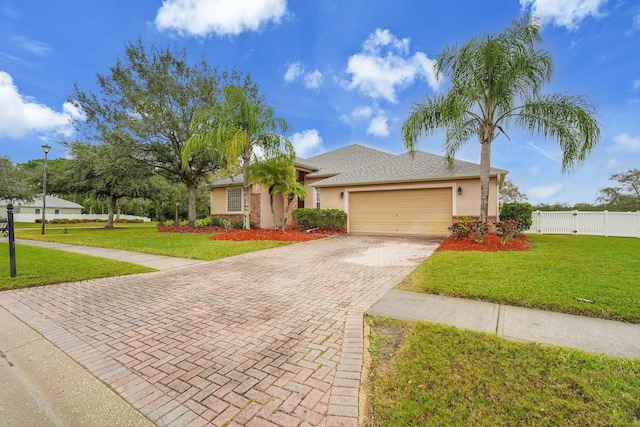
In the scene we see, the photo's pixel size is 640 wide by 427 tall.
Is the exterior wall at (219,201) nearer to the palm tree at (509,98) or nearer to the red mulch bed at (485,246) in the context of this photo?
the palm tree at (509,98)

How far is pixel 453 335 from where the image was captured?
10.1 ft

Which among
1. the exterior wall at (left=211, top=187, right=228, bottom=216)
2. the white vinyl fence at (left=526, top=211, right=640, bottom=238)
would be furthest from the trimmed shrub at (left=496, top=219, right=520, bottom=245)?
the exterior wall at (left=211, top=187, right=228, bottom=216)

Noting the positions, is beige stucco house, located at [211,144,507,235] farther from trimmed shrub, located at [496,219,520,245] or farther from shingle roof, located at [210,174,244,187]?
trimmed shrub, located at [496,219,520,245]

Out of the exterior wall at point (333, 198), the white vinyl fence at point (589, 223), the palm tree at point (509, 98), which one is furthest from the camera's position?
the exterior wall at point (333, 198)

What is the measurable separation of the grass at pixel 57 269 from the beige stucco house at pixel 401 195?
9.76 metres

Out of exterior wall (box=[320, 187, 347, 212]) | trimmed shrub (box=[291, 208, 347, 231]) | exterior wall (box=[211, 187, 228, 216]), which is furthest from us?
exterior wall (box=[211, 187, 228, 216])

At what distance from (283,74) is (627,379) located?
18.6 meters

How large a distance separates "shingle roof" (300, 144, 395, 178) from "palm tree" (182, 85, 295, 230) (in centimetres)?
453

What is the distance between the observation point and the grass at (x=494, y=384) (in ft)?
6.37

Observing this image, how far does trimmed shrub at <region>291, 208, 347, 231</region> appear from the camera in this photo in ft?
47.3

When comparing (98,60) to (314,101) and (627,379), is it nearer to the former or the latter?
(314,101)

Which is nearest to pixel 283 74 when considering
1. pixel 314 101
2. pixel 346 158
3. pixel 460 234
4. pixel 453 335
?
pixel 314 101

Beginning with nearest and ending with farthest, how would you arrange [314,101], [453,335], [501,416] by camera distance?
[501,416], [453,335], [314,101]

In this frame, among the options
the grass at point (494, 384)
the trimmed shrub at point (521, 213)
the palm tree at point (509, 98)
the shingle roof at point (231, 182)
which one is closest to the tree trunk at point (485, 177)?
the palm tree at point (509, 98)
